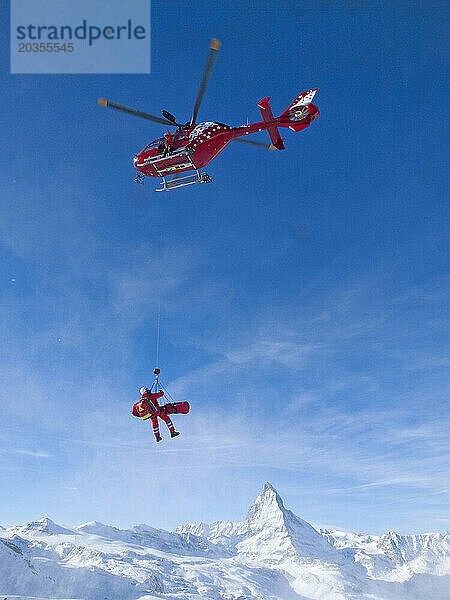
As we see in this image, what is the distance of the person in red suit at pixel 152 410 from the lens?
29.7 m

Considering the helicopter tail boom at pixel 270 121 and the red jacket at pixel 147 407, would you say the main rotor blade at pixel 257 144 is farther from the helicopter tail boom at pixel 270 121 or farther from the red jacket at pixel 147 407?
the red jacket at pixel 147 407

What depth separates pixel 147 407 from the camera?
29625 mm

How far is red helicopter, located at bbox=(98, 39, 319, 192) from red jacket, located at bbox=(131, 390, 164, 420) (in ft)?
48.9

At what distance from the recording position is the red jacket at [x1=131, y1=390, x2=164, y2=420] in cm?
2965

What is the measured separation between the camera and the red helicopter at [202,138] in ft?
97.2

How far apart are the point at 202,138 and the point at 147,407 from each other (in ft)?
64.3

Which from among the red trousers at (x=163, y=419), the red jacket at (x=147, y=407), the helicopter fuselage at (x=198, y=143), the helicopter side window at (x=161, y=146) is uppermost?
the helicopter side window at (x=161, y=146)

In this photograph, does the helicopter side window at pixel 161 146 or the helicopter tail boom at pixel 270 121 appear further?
the helicopter side window at pixel 161 146

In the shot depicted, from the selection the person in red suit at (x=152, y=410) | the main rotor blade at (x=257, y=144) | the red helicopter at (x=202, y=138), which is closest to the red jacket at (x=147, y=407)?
the person in red suit at (x=152, y=410)

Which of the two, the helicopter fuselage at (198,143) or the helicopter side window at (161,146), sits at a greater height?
the helicopter side window at (161,146)

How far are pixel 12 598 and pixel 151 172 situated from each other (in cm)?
18537

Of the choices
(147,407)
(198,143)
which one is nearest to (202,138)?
(198,143)

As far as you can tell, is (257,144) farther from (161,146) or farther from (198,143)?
(161,146)

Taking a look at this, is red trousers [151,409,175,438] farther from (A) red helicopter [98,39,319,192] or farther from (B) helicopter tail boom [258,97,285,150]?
(B) helicopter tail boom [258,97,285,150]
